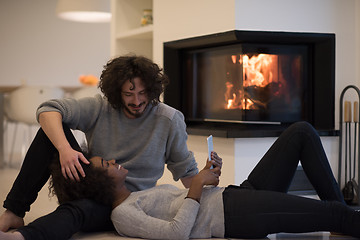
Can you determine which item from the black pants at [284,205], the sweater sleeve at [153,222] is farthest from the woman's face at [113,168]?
the black pants at [284,205]

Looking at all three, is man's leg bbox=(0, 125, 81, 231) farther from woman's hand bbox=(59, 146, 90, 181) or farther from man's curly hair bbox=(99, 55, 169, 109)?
man's curly hair bbox=(99, 55, 169, 109)

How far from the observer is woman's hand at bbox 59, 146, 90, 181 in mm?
2096

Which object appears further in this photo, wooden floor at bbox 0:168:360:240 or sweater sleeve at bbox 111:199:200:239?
wooden floor at bbox 0:168:360:240

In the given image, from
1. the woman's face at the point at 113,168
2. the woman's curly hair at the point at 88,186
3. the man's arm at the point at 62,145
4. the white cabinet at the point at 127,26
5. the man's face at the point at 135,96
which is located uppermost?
the white cabinet at the point at 127,26

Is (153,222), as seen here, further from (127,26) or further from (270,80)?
(127,26)

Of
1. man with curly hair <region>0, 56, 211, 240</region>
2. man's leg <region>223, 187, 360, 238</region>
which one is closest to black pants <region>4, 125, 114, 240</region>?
man with curly hair <region>0, 56, 211, 240</region>

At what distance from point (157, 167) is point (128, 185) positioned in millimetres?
149

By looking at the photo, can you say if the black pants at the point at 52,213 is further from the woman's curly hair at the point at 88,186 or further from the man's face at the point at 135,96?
the man's face at the point at 135,96

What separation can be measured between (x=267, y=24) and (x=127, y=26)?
1752mm

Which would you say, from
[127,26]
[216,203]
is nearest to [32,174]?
[216,203]

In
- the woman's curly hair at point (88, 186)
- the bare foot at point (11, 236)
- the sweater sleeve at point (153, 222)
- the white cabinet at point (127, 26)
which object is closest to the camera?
the bare foot at point (11, 236)

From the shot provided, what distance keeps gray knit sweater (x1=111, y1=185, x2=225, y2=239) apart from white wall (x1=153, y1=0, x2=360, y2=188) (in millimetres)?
1245

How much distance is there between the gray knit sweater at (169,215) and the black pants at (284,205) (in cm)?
5

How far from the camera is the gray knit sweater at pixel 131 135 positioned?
91.8 inches
